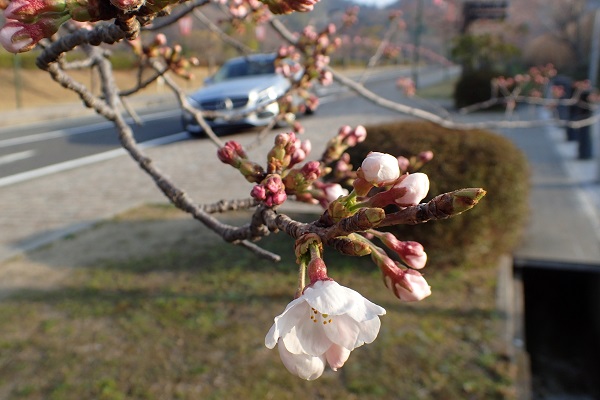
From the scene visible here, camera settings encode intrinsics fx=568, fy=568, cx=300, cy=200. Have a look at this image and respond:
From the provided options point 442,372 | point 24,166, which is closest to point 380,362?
point 442,372

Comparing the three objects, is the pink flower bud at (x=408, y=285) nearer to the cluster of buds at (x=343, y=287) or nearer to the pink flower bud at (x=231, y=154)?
the cluster of buds at (x=343, y=287)

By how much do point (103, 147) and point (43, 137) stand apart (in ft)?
8.06

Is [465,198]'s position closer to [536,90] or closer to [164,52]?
[164,52]

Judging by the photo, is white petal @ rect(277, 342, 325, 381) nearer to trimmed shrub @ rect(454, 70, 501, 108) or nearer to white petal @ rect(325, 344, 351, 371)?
white petal @ rect(325, 344, 351, 371)

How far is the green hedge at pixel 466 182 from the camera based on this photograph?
5.28 m

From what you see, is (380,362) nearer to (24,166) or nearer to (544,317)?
(544,317)

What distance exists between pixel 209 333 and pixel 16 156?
361 inches

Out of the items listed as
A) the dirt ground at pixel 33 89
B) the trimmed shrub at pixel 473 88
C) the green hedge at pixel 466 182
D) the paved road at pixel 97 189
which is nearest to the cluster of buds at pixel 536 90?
the green hedge at pixel 466 182

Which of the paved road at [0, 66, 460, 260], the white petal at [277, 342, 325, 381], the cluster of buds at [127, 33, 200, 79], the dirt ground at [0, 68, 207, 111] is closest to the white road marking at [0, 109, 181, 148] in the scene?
the paved road at [0, 66, 460, 260]

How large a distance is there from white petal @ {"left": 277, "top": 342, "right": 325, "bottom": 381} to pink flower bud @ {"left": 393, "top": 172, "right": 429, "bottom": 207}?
0.99 ft

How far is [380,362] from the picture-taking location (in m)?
4.23

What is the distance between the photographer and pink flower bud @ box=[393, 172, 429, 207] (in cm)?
90

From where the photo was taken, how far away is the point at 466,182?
17.1 feet

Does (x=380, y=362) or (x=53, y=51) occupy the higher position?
(x=53, y=51)
